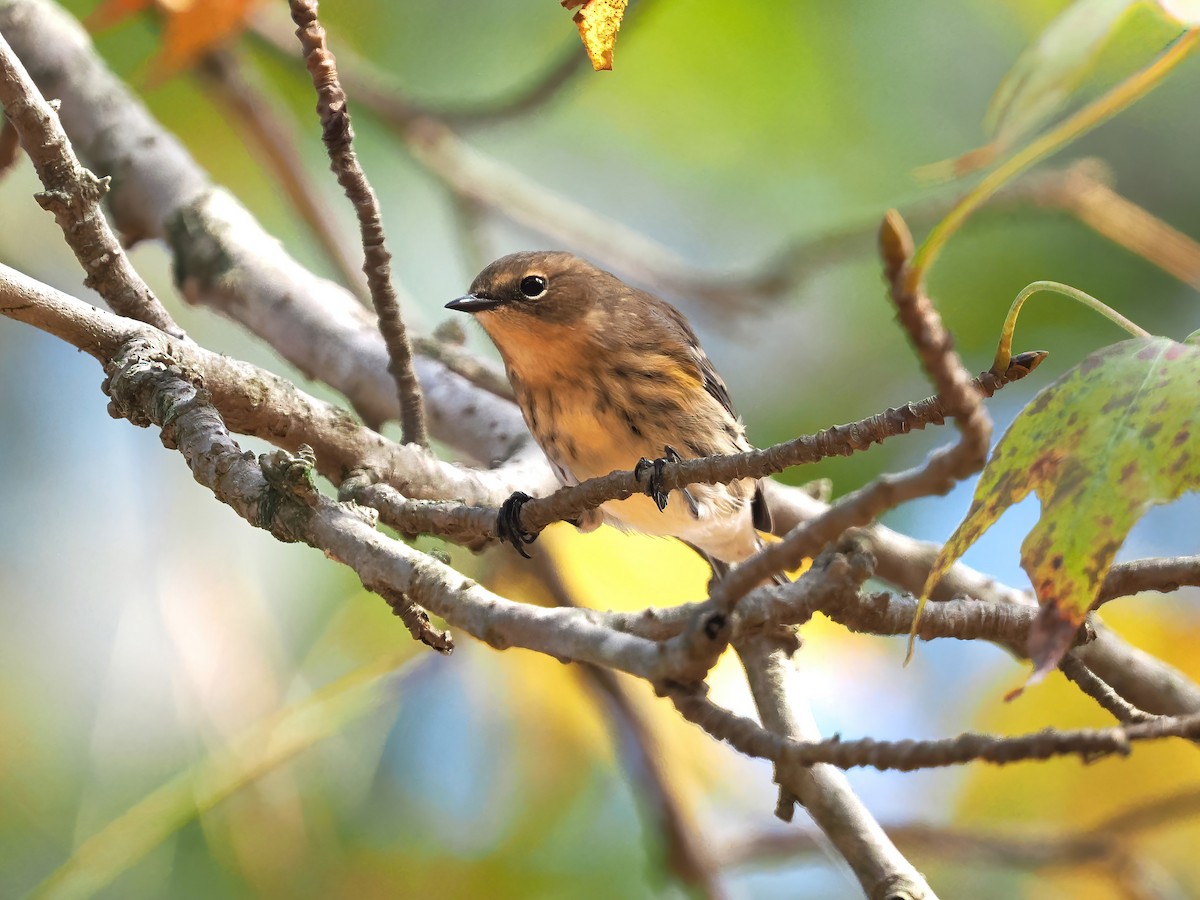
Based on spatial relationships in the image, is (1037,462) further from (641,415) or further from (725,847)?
(725,847)

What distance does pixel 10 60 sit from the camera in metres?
2.15

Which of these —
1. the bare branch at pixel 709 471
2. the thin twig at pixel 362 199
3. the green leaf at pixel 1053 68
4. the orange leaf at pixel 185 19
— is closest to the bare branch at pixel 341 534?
the bare branch at pixel 709 471

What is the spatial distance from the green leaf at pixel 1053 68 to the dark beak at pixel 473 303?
8.05 ft

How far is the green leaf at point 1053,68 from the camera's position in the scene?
1260 mm

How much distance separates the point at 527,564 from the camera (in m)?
3.88

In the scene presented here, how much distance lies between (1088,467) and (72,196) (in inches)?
73.7

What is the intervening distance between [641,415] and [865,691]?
1650mm

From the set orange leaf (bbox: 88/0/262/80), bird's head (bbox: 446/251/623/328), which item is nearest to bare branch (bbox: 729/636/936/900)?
bird's head (bbox: 446/251/623/328)

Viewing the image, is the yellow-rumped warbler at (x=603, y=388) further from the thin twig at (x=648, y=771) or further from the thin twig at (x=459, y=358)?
the thin twig at (x=648, y=771)

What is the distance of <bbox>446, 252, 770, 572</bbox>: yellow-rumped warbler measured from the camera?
3.66 m

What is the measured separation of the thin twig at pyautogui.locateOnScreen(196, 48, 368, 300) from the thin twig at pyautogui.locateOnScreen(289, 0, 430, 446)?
147 centimetres

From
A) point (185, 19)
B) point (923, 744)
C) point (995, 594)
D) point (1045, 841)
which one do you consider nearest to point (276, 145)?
point (185, 19)

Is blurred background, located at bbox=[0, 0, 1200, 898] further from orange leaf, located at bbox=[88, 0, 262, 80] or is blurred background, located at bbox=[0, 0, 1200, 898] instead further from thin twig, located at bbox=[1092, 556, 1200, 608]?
thin twig, located at bbox=[1092, 556, 1200, 608]

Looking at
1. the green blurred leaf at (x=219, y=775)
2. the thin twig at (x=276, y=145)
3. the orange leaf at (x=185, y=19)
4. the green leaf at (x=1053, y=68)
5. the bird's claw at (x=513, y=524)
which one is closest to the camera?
the green leaf at (x=1053, y=68)
